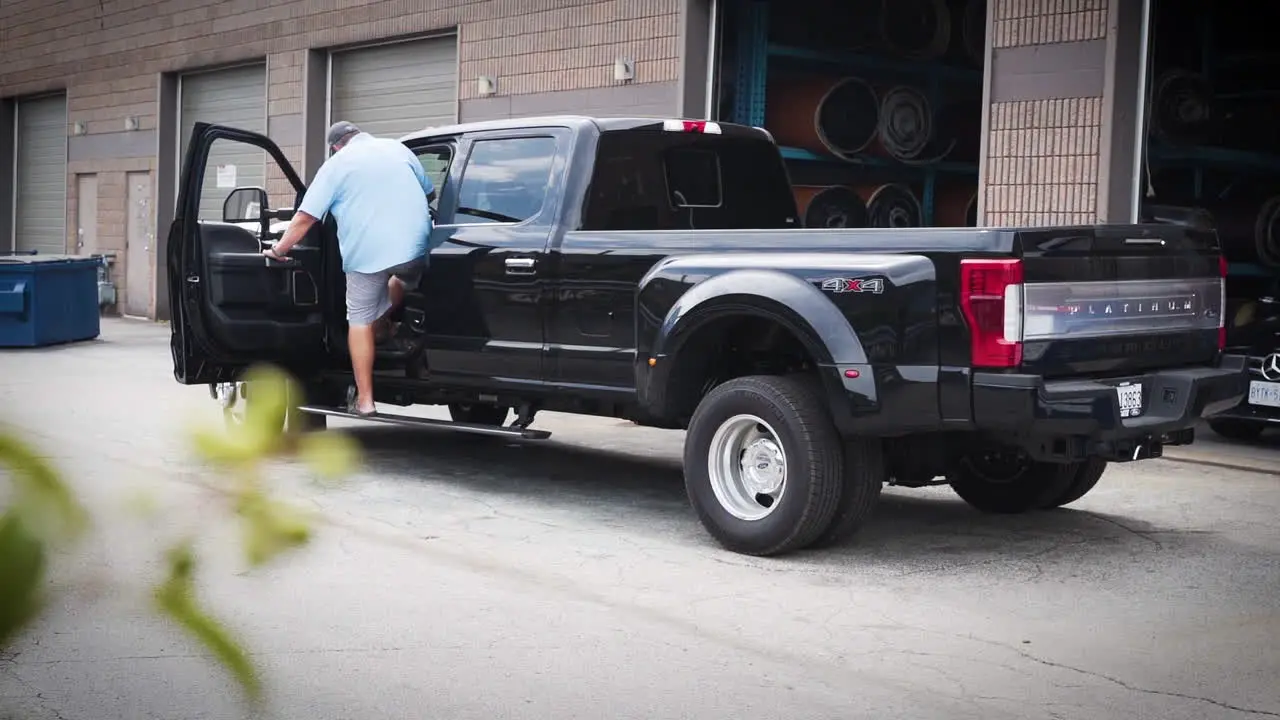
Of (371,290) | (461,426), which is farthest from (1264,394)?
(371,290)

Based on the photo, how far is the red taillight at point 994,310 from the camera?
5715 mm

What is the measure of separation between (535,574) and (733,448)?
1049 mm

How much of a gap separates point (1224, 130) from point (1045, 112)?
3.14 metres

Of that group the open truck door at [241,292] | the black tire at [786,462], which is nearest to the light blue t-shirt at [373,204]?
the open truck door at [241,292]

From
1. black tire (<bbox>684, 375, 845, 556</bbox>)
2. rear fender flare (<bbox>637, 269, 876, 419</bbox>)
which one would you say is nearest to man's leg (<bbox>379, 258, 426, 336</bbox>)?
rear fender flare (<bbox>637, 269, 876, 419</bbox>)

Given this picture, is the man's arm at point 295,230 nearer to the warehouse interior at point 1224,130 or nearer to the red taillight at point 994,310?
the red taillight at point 994,310

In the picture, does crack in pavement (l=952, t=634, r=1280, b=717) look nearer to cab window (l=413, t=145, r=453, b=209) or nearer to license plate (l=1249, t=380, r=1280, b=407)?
cab window (l=413, t=145, r=453, b=209)

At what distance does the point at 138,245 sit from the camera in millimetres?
23500

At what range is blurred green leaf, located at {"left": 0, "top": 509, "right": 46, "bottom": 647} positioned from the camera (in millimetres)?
745

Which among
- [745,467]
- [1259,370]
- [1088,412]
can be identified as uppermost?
[1088,412]

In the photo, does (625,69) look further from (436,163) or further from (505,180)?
(505,180)

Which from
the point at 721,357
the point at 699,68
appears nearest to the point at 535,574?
the point at 721,357

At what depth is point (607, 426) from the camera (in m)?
11.2

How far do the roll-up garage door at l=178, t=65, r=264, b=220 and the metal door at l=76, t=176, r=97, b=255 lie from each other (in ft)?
10.6
